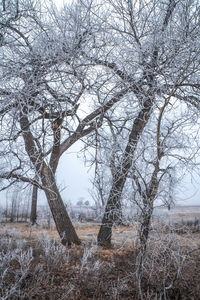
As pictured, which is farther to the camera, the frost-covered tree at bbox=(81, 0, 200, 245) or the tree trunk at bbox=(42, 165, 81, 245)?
the tree trunk at bbox=(42, 165, 81, 245)

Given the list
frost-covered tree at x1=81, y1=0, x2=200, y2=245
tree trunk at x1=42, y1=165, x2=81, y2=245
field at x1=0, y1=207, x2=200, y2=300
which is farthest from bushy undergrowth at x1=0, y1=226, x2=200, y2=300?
tree trunk at x1=42, y1=165, x2=81, y2=245

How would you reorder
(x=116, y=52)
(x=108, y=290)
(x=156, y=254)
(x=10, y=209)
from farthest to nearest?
(x=10, y=209), (x=116, y=52), (x=108, y=290), (x=156, y=254)

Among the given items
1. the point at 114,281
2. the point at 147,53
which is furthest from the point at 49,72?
the point at 114,281

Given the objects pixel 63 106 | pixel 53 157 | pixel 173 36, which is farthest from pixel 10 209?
pixel 173 36

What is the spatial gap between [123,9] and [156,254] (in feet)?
15.3

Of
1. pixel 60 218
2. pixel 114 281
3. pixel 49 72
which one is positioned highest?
pixel 49 72

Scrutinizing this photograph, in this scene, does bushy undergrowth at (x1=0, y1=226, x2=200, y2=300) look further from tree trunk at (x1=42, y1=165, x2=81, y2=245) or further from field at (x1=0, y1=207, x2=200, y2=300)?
tree trunk at (x1=42, y1=165, x2=81, y2=245)

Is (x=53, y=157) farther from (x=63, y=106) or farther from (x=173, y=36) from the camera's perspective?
(x=173, y=36)

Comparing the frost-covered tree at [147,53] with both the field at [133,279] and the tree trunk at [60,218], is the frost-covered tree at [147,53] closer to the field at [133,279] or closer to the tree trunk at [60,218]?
the field at [133,279]

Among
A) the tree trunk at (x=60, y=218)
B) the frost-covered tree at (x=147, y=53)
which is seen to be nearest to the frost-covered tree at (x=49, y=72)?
the frost-covered tree at (x=147, y=53)

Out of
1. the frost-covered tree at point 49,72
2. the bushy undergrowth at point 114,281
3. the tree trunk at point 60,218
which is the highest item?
the frost-covered tree at point 49,72

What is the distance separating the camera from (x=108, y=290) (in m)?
4.32

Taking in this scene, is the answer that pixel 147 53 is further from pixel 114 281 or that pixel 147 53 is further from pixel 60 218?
pixel 60 218

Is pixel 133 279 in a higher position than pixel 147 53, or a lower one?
lower
